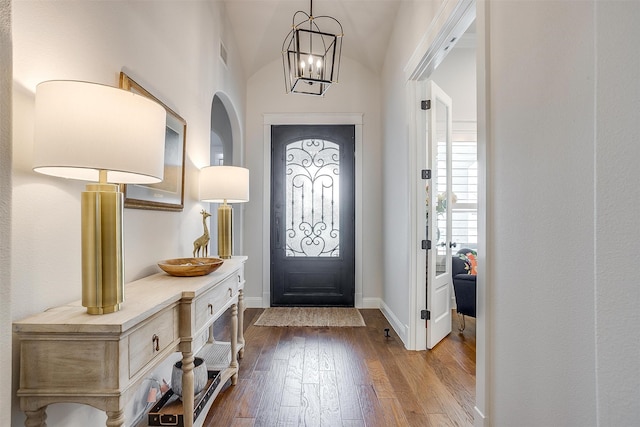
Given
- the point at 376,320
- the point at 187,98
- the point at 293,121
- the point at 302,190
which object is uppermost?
the point at 293,121

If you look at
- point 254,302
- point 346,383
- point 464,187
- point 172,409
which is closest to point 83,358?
point 172,409

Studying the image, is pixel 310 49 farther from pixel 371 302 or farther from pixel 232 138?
pixel 371 302

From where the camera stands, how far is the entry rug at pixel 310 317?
3.65m

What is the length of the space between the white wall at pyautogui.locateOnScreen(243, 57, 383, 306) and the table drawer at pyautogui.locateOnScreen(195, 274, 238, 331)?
2.03m

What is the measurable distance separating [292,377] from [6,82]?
2.26 meters

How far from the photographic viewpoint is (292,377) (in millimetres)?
2391

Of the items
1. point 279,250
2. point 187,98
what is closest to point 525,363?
point 187,98

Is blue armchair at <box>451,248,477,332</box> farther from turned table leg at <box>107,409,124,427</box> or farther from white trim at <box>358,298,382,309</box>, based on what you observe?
turned table leg at <box>107,409,124,427</box>

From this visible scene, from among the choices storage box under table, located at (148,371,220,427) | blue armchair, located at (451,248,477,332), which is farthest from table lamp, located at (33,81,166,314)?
blue armchair, located at (451,248,477,332)

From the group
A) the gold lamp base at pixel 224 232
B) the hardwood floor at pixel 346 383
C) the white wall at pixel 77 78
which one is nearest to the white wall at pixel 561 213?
the hardwood floor at pixel 346 383

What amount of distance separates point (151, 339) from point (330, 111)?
374 cm

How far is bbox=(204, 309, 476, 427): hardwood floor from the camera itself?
6.27 feet

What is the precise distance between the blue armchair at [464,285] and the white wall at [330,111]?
103 centimetres

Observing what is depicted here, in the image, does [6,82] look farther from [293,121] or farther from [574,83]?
[293,121]
